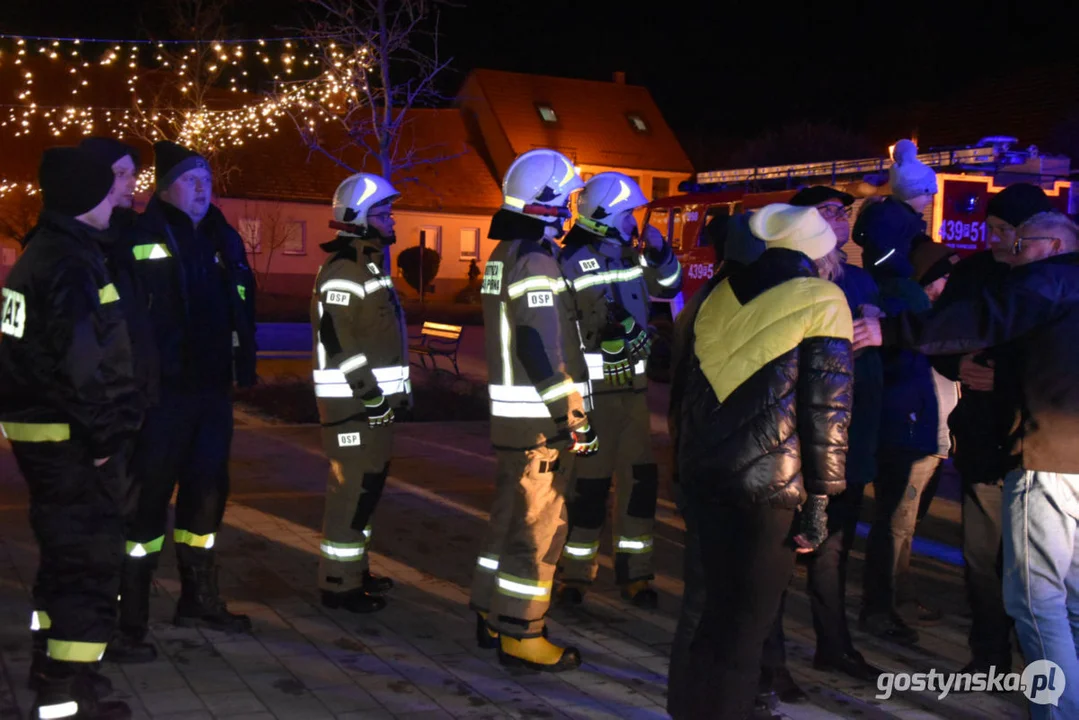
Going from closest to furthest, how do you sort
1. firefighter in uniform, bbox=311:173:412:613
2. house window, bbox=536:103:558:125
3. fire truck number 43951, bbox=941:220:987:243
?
1. firefighter in uniform, bbox=311:173:412:613
2. fire truck number 43951, bbox=941:220:987:243
3. house window, bbox=536:103:558:125

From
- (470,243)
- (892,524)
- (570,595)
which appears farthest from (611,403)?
(470,243)

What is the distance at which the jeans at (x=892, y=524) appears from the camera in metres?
5.92

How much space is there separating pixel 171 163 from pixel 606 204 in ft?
7.20

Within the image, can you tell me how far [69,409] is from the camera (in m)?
4.26

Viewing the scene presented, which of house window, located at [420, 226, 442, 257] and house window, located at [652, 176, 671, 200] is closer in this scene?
house window, located at [420, 226, 442, 257]

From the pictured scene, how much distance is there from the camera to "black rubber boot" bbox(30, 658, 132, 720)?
433 centimetres

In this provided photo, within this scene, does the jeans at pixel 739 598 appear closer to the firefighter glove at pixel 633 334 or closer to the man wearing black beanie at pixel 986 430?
the man wearing black beanie at pixel 986 430

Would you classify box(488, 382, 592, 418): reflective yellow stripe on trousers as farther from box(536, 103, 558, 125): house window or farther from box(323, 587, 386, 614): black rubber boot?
box(536, 103, 558, 125): house window

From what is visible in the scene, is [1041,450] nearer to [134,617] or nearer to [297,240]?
[134,617]

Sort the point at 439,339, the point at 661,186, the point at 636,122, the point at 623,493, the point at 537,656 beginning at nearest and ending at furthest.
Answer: the point at 537,656 → the point at 623,493 → the point at 439,339 → the point at 661,186 → the point at 636,122

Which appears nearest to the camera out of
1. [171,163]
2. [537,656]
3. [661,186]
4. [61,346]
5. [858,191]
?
[61,346]

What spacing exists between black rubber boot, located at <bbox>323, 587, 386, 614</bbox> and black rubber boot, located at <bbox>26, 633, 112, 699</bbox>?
4.67ft

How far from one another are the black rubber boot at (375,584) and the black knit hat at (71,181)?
2.52 meters

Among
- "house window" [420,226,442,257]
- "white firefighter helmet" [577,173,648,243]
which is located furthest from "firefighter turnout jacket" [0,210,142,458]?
"house window" [420,226,442,257]
